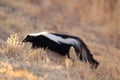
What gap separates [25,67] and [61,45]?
197 centimetres

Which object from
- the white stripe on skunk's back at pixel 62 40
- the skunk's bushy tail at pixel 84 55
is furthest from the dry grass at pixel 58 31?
the white stripe on skunk's back at pixel 62 40

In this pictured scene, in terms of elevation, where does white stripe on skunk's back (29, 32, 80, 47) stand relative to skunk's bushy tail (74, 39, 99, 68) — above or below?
above

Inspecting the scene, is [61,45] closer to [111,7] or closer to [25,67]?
[25,67]

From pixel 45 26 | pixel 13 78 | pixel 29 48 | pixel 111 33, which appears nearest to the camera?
pixel 13 78

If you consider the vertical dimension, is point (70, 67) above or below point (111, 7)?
below

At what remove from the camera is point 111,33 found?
18.8 metres

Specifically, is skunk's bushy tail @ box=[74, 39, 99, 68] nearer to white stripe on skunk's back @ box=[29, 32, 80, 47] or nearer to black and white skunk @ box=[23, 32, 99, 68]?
black and white skunk @ box=[23, 32, 99, 68]

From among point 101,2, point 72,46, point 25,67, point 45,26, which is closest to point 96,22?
point 101,2

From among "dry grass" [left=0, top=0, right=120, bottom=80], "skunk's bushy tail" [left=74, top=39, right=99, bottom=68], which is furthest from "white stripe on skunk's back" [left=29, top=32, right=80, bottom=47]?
"dry grass" [left=0, top=0, right=120, bottom=80]

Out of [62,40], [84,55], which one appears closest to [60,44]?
[62,40]

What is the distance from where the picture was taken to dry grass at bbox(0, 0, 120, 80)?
8984 mm

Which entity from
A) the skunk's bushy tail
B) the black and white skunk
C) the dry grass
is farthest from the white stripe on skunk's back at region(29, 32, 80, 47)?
the dry grass

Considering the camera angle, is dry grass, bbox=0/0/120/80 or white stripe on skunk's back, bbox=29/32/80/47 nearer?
dry grass, bbox=0/0/120/80

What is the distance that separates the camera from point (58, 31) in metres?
17.3
